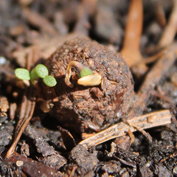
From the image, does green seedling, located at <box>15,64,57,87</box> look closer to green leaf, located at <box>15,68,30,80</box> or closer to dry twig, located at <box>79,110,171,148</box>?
green leaf, located at <box>15,68,30,80</box>

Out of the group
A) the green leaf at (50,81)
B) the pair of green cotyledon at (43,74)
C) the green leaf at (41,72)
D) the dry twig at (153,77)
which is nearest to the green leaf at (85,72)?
the pair of green cotyledon at (43,74)

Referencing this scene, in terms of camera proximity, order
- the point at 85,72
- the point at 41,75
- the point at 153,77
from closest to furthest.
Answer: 1. the point at 85,72
2. the point at 41,75
3. the point at 153,77

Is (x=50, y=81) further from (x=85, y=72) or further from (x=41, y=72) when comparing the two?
(x=85, y=72)

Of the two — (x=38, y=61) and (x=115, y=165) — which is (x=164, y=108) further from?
(x=38, y=61)

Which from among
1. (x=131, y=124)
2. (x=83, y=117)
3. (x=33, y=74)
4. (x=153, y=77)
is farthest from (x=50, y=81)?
(x=153, y=77)

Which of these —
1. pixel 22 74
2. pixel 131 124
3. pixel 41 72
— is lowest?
pixel 131 124

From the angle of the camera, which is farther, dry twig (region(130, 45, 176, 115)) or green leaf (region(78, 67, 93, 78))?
dry twig (region(130, 45, 176, 115))

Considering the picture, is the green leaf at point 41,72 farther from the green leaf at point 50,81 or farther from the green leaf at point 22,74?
the green leaf at point 22,74

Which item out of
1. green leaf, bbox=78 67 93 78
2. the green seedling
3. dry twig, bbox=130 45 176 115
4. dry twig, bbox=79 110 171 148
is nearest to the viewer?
green leaf, bbox=78 67 93 78

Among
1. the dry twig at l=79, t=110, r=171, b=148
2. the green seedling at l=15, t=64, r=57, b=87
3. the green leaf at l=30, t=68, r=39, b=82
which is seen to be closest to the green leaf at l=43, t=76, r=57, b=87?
the green seedling at l=15, t=64, r=57, b=87
